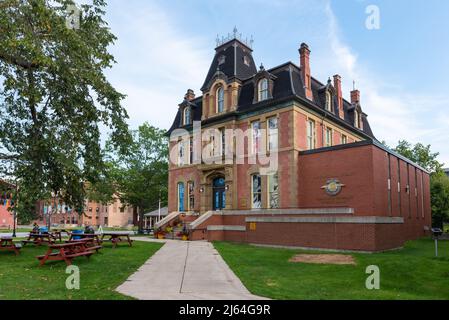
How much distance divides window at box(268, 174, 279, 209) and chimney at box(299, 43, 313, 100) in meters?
6.59

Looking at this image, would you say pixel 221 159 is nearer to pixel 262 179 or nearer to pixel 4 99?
pixel 262 179

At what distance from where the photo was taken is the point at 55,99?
14.4 meters

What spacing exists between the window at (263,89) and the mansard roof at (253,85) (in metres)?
0.60

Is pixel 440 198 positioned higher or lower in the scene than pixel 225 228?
higher

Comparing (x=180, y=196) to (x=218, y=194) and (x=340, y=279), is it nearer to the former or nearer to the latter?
(x=218, y=194)

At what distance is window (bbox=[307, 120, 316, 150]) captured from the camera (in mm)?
26094

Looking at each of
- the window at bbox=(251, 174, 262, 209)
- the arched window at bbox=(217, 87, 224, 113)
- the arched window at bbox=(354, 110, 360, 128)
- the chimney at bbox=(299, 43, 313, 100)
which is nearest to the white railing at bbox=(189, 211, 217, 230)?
the window at bbox=(251, 174, 262, 209)

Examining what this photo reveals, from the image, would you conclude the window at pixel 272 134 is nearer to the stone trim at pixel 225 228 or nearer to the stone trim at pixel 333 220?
the stone trim at pixel 333 220

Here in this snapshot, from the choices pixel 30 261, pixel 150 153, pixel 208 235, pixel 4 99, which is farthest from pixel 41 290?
pixel 150 153

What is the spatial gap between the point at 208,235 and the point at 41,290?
16878mm

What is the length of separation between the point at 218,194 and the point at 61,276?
19964mm

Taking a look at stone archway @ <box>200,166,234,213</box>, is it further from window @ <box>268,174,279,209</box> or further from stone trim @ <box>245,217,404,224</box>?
stone trim @ <box>245,217,404,224</box>

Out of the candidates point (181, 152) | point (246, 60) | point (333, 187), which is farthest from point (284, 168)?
point (181, 152)
